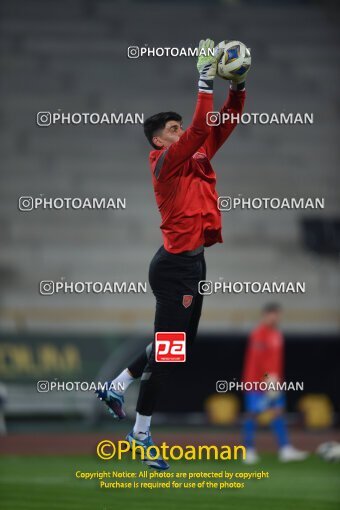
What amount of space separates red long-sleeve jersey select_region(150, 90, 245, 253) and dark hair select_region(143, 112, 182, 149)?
0.13 meters

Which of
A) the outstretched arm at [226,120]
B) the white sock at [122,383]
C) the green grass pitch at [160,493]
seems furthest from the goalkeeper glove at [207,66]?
the green grass pitch at [160,493]

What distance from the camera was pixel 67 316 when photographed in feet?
41.4

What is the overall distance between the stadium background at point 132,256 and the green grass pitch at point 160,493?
605 millimetres

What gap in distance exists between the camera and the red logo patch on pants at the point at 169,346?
532cm

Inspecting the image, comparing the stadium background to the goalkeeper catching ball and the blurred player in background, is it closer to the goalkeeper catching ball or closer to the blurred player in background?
the blurred player in background

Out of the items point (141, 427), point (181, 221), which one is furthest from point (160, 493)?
point (181, 221)

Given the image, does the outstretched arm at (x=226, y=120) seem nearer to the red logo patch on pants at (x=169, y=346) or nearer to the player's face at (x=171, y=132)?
the player's face at (x=171, y=132)

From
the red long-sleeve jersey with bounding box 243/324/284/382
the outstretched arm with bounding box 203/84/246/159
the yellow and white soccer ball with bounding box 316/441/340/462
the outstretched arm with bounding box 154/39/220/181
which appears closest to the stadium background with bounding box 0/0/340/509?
the yellow and white soccer ball with bounding box 316/441/340/462

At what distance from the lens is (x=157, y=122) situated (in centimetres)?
539

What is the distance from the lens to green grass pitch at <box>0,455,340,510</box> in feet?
19.3

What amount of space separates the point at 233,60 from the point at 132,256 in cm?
619

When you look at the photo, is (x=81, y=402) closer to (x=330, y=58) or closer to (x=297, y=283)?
(x=330, y=58)

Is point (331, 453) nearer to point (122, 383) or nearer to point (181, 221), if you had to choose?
point (122, 383)

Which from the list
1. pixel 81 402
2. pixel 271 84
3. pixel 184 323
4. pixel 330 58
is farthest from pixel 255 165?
pixel 184 323
